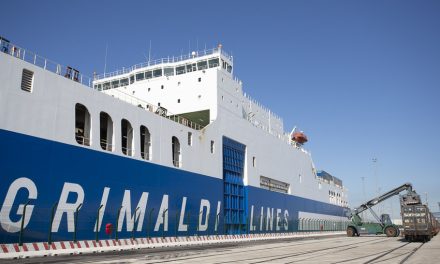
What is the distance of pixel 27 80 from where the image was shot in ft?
51.6

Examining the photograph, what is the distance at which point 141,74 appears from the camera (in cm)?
3291

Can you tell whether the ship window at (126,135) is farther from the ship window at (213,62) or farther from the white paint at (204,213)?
the ship window at (213,62)

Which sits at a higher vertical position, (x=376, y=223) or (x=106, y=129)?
(x=106, y=129)

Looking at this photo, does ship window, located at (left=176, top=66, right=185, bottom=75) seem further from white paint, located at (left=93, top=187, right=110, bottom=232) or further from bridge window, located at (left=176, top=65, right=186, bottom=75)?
white paint, located at (left=93, top=187, right=110, bottom=232)

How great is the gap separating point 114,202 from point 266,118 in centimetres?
2742

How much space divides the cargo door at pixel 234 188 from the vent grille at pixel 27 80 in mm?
16683

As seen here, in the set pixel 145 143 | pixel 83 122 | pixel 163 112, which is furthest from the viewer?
pixel 163 112

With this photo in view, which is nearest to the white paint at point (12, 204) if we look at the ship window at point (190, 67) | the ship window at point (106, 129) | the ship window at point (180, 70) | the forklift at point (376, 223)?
the ship window at point (106, 129)

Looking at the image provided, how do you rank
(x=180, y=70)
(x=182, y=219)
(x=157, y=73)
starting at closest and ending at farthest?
1. (x=182, y=219)
2. (x=157, y=73)
3. (x=180, y=70)

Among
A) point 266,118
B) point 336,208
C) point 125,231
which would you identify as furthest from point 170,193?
point 336,208

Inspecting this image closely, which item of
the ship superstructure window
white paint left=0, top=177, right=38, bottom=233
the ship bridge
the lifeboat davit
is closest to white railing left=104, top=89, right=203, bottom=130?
the ship bridge

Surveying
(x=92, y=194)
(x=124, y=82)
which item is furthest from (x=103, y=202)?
(x=124, y=82)

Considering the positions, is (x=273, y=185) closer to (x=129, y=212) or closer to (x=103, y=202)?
(x=129, y=212)

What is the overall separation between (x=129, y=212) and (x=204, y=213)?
777 cm
